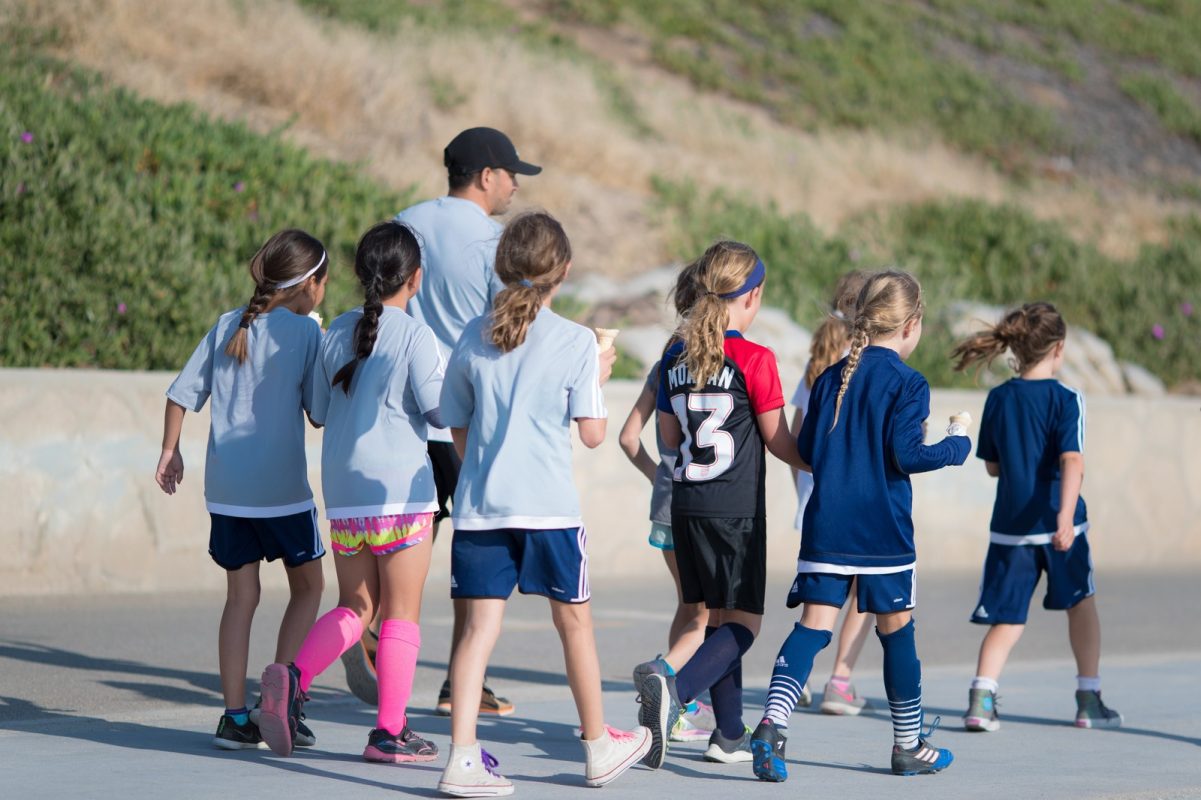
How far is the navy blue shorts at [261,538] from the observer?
5.13 metres

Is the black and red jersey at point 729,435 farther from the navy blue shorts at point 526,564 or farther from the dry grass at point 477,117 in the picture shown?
the dry grass at point 477,117

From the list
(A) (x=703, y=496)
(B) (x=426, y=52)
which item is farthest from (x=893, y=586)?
(B) (x=426, y=52)

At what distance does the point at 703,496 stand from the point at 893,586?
63 cm

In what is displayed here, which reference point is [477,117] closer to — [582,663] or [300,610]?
[300,610]

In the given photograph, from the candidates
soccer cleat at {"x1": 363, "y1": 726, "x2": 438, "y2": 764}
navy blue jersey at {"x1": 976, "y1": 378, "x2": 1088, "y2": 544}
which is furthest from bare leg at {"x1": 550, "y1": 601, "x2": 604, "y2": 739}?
navy blue jersey at {"x1": 976, "y1": 378, "x2": 1088, "y2": 544}

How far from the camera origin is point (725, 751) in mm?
5055

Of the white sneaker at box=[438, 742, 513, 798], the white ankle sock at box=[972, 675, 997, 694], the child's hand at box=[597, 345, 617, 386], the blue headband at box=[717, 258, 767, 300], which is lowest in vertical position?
the white sneaker at box=[438, 742, 513, 798]

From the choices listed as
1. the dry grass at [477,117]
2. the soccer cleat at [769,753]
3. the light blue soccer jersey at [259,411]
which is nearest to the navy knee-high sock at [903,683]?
the soccer cleat at [769,753]

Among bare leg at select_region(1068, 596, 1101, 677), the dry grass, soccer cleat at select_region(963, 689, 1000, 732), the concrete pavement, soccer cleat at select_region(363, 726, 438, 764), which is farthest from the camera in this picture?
the dry grass

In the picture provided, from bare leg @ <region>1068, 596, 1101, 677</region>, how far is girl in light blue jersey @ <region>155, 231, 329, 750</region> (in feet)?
9.56

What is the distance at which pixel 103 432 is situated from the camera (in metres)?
8.46

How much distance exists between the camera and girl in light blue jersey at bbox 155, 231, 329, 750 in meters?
5.09

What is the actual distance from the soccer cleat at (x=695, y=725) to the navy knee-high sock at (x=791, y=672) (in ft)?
2.02

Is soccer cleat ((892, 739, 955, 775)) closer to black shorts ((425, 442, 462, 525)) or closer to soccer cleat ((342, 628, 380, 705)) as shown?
black shorts ((425, 442, 462, 525))
